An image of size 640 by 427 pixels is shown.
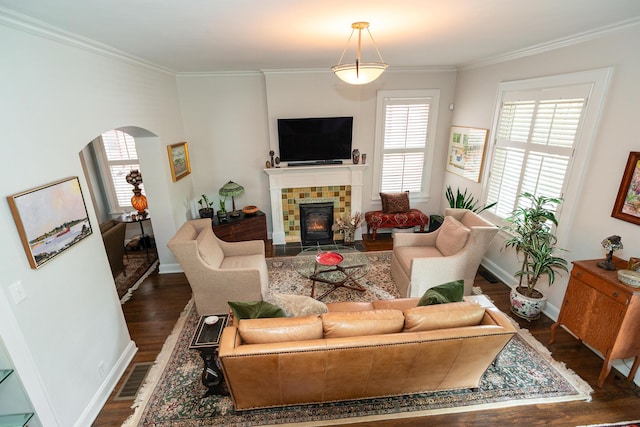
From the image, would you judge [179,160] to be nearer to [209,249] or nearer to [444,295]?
[209,249]

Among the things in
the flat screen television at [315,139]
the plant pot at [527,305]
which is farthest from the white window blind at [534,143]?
the flat screen television at [315,139]

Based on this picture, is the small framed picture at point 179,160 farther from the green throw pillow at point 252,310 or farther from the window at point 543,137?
the window at point 543,137

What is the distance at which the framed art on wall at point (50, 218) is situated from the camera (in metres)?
1.93

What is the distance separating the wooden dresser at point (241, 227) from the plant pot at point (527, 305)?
12.7ft

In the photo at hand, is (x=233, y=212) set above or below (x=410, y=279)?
above

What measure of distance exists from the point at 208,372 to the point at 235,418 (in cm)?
42

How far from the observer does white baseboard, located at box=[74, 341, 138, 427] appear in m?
2.36

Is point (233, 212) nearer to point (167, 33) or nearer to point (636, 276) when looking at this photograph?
point (167, 33)

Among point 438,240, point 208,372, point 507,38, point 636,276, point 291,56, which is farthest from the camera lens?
point 438,240

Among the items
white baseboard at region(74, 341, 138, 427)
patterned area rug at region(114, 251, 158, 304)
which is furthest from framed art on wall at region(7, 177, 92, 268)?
patterned area rug at region(114, 251, 158, 304)

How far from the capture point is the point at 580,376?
8.79ft

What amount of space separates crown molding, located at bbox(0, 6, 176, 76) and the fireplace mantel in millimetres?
2572

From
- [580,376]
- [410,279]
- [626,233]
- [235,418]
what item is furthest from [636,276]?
[235,418]

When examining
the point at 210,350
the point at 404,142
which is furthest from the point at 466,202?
the point at 210,350
